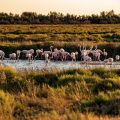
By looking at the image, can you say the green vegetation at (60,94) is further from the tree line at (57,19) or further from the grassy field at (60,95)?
the tree line at (57,19)

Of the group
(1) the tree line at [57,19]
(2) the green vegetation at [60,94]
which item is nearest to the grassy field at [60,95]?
(2) the green vegetation at [60,94]

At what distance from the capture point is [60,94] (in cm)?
1378

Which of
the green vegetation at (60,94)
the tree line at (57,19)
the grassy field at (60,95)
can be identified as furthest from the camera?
the tree line at (57,19)

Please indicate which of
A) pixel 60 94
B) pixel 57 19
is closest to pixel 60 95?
pixel 60 94

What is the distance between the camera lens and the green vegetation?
11680 mm

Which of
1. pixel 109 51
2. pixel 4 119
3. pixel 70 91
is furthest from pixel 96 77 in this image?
pixel 109 51

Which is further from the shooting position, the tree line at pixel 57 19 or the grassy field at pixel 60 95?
the tree line at pixel 57 19

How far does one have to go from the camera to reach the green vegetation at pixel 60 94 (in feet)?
38.3

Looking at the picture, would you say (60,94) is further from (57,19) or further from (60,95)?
(57,19)

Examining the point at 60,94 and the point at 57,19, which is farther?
the point at 57,19

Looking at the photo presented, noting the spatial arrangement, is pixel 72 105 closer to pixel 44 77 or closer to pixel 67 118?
pixel 67 118

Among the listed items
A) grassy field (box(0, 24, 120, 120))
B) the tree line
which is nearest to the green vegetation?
grassy field (box(0, 24, 120, 120))

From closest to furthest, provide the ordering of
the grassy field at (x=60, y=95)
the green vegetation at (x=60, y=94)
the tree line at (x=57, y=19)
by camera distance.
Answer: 1. the grassy field at (x=60, y=95)
2. the green vegetation at (x=60, y=94)
3. the tree line at (x=57, y=19)

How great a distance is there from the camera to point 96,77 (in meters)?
16.5
